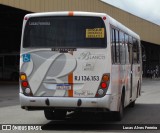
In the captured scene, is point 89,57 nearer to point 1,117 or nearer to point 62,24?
point 62,24

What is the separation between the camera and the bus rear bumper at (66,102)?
11.2 m

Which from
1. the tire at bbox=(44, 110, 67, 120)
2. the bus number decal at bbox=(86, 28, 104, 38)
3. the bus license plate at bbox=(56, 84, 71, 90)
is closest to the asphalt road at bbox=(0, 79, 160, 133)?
the tire at bbox=(44, 110, 67, 120)

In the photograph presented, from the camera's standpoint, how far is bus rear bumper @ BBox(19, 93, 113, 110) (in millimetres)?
11219

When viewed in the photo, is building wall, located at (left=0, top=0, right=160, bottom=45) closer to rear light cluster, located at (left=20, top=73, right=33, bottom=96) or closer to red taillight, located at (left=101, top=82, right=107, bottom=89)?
rear light cluster, located at (left=20, top=73, right=33, bottom=96)

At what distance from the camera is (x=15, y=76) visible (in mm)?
46062

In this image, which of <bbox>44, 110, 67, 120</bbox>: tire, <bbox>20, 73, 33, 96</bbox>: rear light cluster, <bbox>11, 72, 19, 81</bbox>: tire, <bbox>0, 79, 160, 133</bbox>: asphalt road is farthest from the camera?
<bbox>11, 72, 19, 81</bbox>: tire

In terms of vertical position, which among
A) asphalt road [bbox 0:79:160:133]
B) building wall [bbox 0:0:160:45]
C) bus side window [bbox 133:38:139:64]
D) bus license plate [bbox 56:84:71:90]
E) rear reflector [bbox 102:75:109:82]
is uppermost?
building wall [bbox 0:0:160:45]

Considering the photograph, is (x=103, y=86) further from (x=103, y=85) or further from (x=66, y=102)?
(x=66, y=102)

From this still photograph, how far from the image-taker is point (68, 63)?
11.6m

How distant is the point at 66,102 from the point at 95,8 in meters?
33.3

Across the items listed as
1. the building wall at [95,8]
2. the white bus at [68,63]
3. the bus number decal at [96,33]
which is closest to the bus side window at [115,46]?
the white bus at [68,63]

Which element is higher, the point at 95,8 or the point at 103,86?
the point at 95,8

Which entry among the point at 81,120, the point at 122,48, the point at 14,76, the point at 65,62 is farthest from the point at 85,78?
the point at 14,76

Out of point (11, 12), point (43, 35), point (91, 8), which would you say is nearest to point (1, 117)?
point (43, 35)
